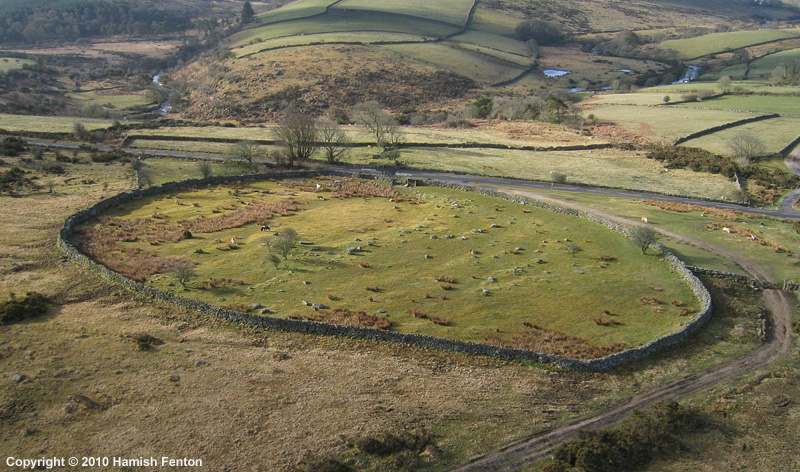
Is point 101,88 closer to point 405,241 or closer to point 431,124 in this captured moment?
point 431,124

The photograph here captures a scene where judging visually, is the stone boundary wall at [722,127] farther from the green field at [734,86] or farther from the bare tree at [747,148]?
the green field at [734,86]

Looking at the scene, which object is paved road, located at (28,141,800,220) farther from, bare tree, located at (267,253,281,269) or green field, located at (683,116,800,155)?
bare tree, located at (267,253,281,269)

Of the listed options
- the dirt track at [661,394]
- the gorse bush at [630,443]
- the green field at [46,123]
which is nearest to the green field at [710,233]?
the dirt track at [661,394]

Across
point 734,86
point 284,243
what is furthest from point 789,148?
point 284,243

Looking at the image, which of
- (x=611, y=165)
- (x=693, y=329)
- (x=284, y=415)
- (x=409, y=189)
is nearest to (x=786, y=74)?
(x=611, y=165)

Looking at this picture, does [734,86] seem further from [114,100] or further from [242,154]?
[114,100]

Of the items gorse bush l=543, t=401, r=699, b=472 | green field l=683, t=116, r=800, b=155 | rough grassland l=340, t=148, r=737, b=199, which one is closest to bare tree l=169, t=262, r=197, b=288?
gorse bush l=543, t=401, r=699, b=472
